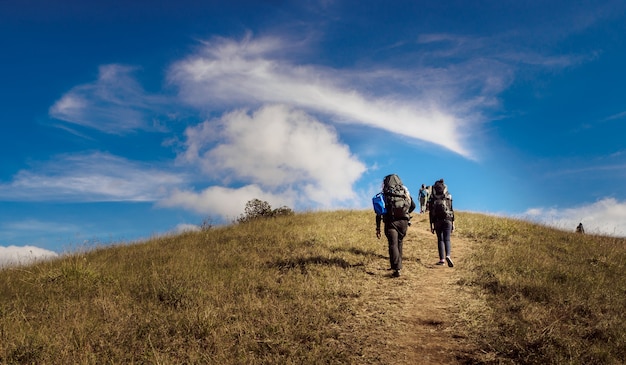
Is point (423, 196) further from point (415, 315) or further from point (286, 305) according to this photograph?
point (286, 305)

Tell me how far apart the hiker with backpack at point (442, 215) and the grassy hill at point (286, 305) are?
0.71 metres

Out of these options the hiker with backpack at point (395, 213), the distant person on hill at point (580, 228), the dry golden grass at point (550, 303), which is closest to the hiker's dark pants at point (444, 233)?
the dry golden grass at point (550, 303)

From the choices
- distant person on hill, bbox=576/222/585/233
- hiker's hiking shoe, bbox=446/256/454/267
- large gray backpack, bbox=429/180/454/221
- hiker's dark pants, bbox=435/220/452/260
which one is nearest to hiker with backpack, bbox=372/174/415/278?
large gray backpack, bbox=429/180/454/221

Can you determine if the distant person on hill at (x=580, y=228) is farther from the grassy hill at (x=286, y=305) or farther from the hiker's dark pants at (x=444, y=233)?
the hiker's dark pants at (x=444, y=233)

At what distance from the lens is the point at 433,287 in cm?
979

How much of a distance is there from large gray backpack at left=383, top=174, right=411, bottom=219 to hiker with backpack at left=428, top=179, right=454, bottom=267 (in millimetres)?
1640

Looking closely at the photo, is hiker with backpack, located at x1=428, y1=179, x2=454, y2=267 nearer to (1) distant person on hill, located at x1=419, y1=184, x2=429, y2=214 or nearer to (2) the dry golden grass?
(2) the dry golden grass

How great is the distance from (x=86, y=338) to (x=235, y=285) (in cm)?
346

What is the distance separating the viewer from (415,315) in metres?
7.86

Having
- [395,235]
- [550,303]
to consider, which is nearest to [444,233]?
[395,235]

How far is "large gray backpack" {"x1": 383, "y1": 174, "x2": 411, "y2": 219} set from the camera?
35.3 feet

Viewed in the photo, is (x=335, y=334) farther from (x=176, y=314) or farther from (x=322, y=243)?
(x=322, y=243)

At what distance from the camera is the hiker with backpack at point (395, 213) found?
10.7m

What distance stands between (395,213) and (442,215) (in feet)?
6.78
